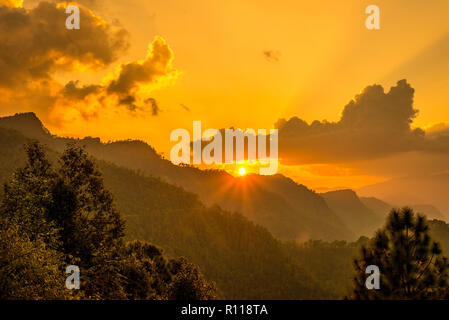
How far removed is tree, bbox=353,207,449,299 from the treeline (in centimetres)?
1811

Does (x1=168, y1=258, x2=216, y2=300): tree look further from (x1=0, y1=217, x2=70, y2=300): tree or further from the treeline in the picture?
(x1=0, y1=217, x2=70, y2=300): tree

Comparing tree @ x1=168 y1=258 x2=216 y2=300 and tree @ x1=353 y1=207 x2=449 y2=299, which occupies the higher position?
tree @ x1=353 y1=207 x2=449 y2=299

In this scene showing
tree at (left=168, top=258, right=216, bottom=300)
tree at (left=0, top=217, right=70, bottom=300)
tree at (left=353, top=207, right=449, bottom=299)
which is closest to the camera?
tree at (left=0, top=217, right=70, bottom=300)

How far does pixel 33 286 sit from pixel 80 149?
17.4 metres

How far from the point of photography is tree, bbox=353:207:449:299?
63.9ft

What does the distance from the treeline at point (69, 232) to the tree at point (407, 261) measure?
18110mm

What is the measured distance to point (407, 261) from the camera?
20062 millimetres

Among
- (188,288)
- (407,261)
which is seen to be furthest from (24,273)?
(407,261)

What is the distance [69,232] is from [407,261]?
25117 mm

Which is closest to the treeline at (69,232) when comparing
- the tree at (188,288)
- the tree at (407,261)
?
the tree at (188,288)

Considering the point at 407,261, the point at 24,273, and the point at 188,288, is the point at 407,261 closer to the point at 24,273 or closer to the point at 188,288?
the point at 188,288

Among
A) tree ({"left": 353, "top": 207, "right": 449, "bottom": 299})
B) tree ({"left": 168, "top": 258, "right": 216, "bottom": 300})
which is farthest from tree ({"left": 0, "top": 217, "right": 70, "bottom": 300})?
tree ({"left": 353, "top": 207, "right": 449, "bottom": 299})

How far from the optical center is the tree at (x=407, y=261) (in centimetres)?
1948
